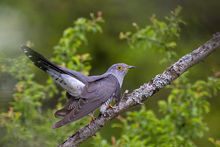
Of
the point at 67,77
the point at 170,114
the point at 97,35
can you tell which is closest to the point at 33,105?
the point at 67,77

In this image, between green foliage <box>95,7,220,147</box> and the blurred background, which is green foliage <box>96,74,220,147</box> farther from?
the blurred background

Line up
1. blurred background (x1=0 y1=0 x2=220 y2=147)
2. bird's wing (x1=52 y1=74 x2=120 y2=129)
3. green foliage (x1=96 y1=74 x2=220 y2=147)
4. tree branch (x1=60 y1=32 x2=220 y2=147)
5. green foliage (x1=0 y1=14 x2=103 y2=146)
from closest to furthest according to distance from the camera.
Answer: tree branch (x1=60 y1=32 x2=220 y2=147)
bird's wing (x1=52 y1=74 x2=120 y2=129)
green foliage (x1=96 y1=74 x2=220 y2=147)
green foliage (x1=0 y1=14 x2=103 y2=146)
blurred background (x1=0 y1=0 x2=220 y2=147)

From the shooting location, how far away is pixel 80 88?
9.89 ft

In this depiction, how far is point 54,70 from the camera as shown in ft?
9.66

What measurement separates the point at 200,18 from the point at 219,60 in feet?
1.21

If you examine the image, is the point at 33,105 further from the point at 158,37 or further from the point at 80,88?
the point at 158,37

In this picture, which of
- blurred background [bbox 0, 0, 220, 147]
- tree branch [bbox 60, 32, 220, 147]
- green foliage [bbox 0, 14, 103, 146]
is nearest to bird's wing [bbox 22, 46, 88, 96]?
green foliage [bbox 0, 14, 103, 146]

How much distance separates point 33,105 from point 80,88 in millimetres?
822

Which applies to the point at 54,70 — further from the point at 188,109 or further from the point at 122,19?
the point at 122,19

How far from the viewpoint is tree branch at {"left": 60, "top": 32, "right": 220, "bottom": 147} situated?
2201 mm

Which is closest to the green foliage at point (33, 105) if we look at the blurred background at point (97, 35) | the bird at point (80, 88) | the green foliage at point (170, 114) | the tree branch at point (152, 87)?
the blurred background at point (97, 35)

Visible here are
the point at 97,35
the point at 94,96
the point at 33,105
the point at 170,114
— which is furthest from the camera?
the point at 97,35

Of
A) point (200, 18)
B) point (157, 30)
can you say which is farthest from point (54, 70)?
point (200, 18)

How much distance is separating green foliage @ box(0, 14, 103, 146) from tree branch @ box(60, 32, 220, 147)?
786 mm
